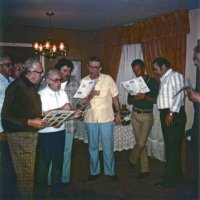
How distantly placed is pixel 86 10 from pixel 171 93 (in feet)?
6.75

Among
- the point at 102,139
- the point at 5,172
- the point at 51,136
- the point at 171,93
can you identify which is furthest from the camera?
the point at 102,139

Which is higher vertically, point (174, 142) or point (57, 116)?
point (57, 116)

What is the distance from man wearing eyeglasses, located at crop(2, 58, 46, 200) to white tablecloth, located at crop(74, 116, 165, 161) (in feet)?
8.09

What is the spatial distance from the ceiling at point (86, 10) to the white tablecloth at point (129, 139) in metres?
1.83

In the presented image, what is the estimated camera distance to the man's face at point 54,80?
3.21 metres

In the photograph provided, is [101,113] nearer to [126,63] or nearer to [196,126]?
[196,126]

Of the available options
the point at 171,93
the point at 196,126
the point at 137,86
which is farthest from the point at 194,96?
the point at 137,86

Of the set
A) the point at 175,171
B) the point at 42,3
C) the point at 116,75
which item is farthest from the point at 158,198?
the point at 116,75

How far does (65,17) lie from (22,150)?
3404 millimetres

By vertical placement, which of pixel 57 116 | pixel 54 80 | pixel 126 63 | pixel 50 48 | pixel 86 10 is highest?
pixel 86 10

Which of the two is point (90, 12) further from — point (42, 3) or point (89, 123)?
point (89, 123)

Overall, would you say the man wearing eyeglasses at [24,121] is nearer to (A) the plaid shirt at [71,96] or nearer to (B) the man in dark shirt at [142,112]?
(A) the plaid shirt at [71,96]

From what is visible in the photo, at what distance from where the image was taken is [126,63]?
6840 millimetres

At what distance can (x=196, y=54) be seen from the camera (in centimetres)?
312
